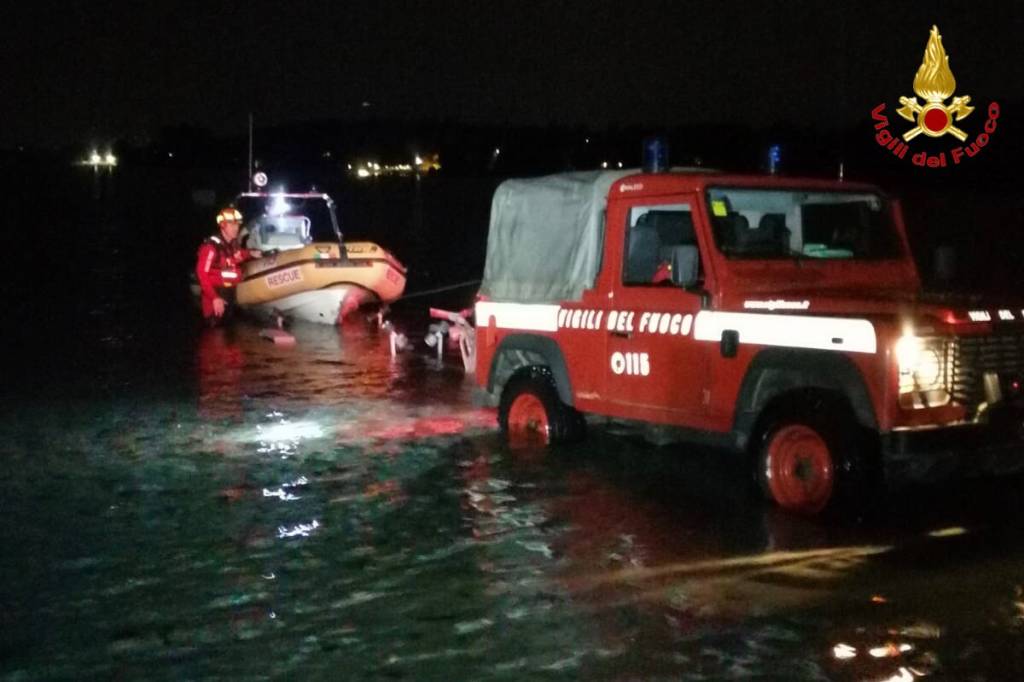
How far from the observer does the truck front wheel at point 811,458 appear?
8.00 metres

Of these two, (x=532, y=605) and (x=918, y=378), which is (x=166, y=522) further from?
(x=918, y=378)

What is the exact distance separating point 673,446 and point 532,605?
4.63 m

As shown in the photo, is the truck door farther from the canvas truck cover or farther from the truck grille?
the truck grille

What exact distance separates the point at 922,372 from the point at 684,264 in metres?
1.59

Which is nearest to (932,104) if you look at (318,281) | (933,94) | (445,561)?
(933,94)

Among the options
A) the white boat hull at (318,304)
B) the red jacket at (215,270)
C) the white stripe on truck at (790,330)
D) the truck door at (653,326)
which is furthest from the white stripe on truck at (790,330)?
the red jacket at (215,270)

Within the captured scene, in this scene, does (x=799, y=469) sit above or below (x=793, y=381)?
below

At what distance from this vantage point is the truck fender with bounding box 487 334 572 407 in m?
10.2

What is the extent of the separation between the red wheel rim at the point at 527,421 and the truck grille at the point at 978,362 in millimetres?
3522

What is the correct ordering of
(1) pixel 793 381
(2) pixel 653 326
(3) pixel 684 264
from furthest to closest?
(2) pixel 653 326, (3) pixel 684 264, (1) pixel 793 381

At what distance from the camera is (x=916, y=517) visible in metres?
8.64

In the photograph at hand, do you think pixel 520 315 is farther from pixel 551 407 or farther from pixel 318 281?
pixel 318 281

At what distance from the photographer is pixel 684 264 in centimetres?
860

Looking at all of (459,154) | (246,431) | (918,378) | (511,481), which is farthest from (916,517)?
(459,154)
